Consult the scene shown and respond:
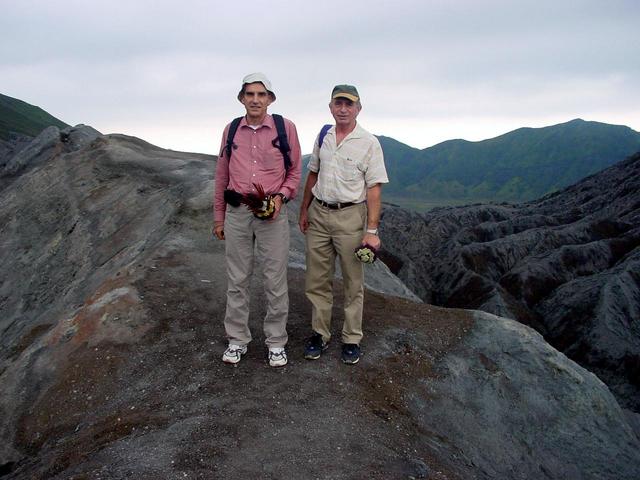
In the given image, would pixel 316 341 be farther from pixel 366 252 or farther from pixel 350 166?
pixel 350 166

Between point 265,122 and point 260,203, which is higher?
point 265,122

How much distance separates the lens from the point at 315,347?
7082mm

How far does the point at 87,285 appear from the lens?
40.2ft

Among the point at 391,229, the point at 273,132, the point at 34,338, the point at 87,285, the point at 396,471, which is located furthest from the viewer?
the point at 391,229

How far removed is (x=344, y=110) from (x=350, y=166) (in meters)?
0.66

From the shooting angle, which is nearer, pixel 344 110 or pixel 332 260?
pixel 344 110

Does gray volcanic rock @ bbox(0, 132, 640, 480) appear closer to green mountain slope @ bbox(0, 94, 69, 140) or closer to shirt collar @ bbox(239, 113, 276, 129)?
shirt collar @ bbox(239, 113, 276, 129)

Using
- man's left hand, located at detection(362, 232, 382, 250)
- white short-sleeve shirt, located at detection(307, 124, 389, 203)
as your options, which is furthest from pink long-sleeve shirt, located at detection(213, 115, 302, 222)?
man's left hand, located at detection(362, 232, 382, 250)

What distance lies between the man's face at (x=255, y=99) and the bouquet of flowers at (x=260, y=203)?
830 mm

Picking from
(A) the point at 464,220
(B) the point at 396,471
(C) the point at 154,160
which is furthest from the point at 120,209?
(A) the point at 464,220

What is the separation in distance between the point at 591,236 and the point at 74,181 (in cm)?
3901

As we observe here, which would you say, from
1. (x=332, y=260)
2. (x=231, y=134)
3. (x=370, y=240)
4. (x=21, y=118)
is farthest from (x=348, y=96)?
(x=21, y=118)

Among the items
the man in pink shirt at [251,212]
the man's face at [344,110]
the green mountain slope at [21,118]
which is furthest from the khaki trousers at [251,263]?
the green mountain slope at [21,118]

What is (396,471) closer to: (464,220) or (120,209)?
(120,209)
